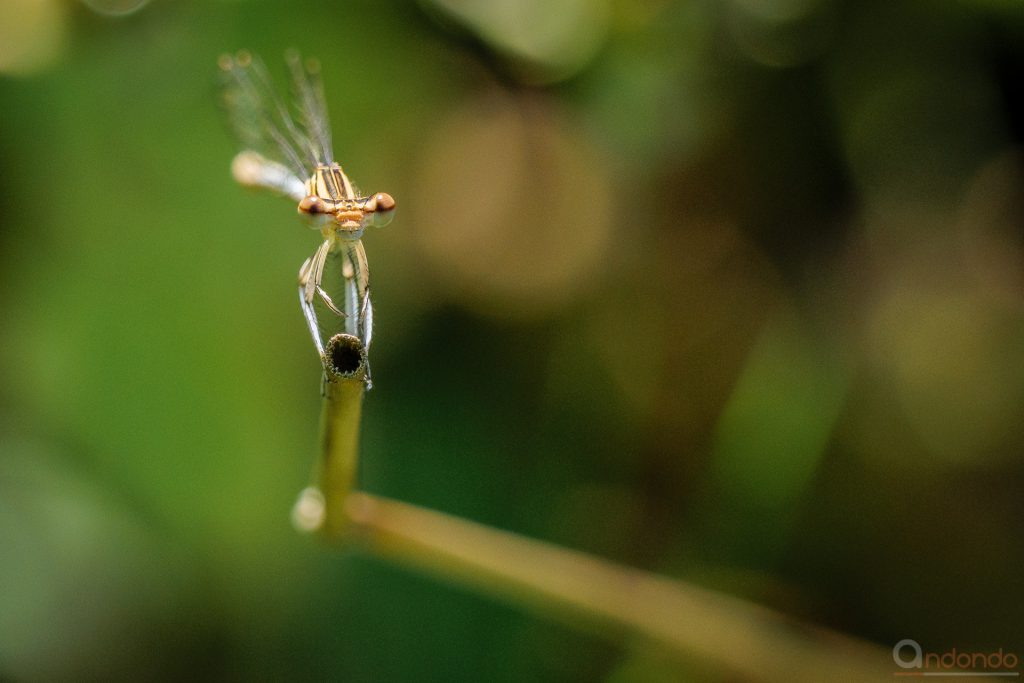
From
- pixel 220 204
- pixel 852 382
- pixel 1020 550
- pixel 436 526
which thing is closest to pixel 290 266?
pixel 220 204

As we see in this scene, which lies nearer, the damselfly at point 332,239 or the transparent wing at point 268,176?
the damselfly at point 332,239

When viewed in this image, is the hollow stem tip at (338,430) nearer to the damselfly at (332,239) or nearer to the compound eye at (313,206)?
the damselfly at (332,239)

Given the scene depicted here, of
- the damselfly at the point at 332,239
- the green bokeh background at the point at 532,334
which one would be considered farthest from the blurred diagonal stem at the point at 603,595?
the damselfly at the point at 332,239

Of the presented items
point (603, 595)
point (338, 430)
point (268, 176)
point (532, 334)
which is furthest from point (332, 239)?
point (532, 334)

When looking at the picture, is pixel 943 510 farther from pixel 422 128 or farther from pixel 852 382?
pixel 422 128
